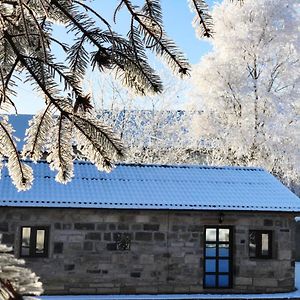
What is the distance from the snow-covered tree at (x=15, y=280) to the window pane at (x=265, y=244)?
10.8 m

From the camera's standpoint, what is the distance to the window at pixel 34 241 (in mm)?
10312

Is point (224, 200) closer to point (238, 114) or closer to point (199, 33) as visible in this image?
point (238, 114)

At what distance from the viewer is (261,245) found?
449 inches

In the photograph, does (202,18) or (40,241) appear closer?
(202,18)

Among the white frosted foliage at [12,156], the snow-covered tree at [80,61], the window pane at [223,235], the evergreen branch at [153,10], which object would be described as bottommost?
the window pane at [223,235]

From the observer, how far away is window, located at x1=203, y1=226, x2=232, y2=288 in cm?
1127

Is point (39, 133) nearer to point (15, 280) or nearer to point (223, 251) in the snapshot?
point (15, 280)

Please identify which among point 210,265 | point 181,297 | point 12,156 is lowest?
point 181,297

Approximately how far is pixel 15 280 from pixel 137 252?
31.6 feet

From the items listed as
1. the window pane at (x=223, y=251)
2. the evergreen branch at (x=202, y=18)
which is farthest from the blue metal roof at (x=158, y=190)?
the evergreen branch at (x=202, y=18)

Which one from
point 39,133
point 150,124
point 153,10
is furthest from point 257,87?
point 39,133

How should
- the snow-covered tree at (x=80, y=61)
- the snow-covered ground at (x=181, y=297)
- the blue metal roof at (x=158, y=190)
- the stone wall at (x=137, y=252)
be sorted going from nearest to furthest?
the snow-covered tree at (x=80, y=61), the snow-covered ground at (x=181, y=297), the stone wall at (x=137, y=252), the blue metal roof at (x=158, y=190)

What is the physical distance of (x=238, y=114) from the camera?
Result: 687 inches

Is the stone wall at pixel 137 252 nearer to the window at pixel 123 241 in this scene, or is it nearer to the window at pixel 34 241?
the window at pixel 123 241
